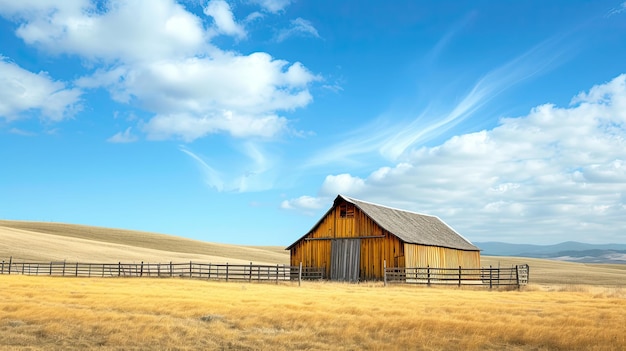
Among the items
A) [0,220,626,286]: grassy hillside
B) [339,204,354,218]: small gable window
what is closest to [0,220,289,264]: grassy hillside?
[0,220,626,286]: grassy hillside

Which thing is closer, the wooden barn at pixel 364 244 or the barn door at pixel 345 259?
the wooden barn at pixel 364 244

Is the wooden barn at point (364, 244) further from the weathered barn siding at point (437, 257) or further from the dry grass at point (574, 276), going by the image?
the dry grass at point (574, 276)

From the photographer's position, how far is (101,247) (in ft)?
264

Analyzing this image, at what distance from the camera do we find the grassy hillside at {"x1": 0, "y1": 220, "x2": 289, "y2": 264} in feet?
224

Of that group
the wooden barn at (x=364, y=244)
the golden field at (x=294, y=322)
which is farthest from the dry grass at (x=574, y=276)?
the golden field at (x=294, y=322)

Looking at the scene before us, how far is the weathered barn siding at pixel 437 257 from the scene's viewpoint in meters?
41.6

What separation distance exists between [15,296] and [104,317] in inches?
352

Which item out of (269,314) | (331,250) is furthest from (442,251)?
(269,314)

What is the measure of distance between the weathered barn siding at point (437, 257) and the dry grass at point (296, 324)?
1736cm

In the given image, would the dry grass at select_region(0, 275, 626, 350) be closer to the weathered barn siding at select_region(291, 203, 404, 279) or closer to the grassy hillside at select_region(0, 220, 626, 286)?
the weathered barn siding at select_region(291, 203, 404, 279)

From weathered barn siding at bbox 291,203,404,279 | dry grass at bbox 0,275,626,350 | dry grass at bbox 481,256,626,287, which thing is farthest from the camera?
dry grass at bbox 481,256,626,287

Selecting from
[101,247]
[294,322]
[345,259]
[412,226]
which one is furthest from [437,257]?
[101,247]

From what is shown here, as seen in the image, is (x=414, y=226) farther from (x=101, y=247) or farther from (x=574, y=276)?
(x=101, y=247)

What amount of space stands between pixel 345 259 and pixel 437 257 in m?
7.77
